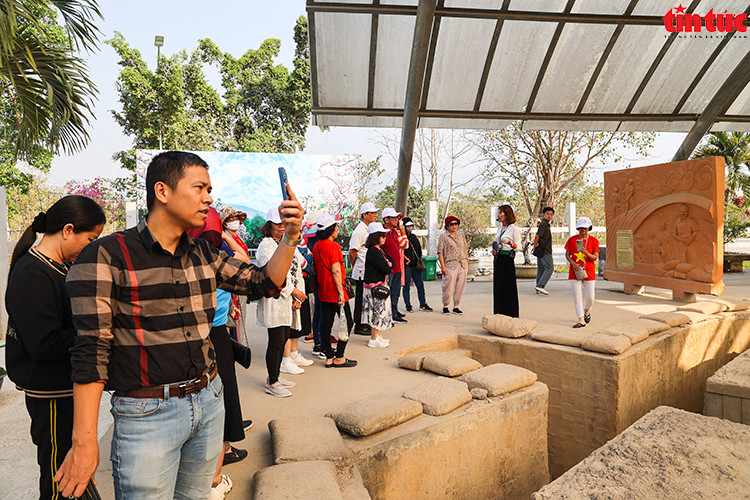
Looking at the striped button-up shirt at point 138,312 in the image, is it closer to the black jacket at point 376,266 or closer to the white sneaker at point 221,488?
the white sneaker at point 221,488

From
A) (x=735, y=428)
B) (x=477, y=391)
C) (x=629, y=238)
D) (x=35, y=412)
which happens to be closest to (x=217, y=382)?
(x=35, y=412)

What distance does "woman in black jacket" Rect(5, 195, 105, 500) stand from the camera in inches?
83.1

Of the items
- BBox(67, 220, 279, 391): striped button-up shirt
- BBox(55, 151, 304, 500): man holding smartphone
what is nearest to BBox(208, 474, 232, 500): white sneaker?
BBox(55, 151, 304, 500): man holding smartphone

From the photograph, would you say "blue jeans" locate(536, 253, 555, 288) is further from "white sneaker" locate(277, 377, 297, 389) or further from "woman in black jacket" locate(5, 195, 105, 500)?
"woman in black jacket" locate(5, 195, 105, 500)

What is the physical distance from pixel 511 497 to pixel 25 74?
19.0 feet

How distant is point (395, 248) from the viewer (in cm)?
701

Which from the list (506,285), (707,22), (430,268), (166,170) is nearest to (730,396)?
(506,285)

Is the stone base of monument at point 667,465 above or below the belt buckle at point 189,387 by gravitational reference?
below

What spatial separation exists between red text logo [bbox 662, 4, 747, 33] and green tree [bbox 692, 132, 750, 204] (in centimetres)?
955

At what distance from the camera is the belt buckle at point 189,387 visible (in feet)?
5.70

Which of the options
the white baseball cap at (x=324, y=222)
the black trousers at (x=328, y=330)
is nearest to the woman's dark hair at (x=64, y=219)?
the white baseball cap at (x=324, y=222)

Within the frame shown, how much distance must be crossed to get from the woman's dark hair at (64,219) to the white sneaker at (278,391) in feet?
8.35

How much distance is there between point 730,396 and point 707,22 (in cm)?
733

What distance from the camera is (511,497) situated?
424cm
